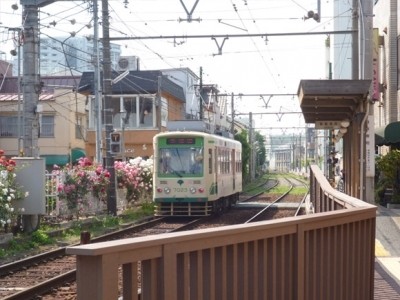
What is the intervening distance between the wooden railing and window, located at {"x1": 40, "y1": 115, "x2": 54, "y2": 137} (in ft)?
144

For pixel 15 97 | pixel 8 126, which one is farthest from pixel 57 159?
pixel 15 97

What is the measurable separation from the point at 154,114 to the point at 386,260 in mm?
39762

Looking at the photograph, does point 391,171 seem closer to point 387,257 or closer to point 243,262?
point 387,257

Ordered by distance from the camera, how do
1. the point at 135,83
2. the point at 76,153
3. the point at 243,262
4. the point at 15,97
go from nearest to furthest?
the point at 243,262 < the point at 15,97 < the point at 76,153 < the point at 135,83

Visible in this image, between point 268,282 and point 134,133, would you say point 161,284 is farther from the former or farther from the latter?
point 134,133

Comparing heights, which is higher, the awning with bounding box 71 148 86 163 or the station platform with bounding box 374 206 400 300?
the awning with bounding box 71 148 86 163

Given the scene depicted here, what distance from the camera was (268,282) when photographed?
4980mm

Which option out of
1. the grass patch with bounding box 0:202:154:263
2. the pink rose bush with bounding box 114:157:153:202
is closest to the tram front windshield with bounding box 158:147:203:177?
the grass patch with bounding box 0:202:154:263

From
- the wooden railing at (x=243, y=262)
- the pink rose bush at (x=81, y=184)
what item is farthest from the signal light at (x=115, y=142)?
the wooden railing at (x=243, y=262)

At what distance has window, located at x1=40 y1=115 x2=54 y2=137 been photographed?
163 ft

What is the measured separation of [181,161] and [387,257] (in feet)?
44.2

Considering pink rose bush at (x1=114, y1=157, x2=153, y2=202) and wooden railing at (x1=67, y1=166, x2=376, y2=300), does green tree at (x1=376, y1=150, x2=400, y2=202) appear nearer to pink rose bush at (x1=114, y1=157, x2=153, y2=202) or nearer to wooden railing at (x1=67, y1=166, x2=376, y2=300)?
pink rose bush at (x1=114, y1=157, x2=153, y2=202)

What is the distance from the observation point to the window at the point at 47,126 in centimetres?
4959

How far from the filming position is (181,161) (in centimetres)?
2531
